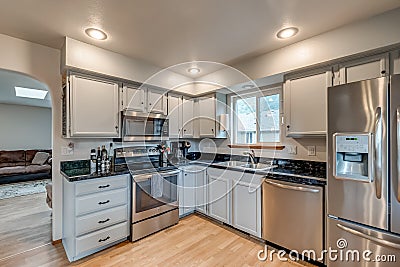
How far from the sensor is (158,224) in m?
2.76

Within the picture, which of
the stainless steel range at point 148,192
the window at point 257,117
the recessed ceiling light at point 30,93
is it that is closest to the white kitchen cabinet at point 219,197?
the stainless steel range at point 148,192

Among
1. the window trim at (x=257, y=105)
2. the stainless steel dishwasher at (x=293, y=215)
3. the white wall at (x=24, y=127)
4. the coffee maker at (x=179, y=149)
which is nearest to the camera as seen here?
the stainless steel dishwasher at (x=293, y=215)

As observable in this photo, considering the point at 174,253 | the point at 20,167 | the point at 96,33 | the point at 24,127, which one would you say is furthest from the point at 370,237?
the point at 24,127

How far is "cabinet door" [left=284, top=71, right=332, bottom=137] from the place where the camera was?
2191 mm

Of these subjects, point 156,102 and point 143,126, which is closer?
point 143,126

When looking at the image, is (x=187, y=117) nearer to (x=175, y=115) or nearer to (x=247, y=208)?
(x=175, y=115)

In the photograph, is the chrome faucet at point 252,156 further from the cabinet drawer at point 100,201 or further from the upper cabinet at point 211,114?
the cabinet drawer at point 100,201

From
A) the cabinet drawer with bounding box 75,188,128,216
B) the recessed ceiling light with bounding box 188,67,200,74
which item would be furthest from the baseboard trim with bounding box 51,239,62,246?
the recessed ceiling light with bounding box 188,67,200,74

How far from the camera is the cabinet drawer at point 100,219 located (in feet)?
7.02

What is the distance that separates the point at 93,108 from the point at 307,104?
2519 millimetres

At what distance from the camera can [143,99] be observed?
2979 millimetres

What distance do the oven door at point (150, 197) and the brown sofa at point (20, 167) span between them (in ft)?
16.9

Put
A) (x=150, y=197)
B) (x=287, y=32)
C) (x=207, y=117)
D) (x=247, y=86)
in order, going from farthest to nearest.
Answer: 1. (x=207, y=117)
2. (x=247, y=86)
3. (x=150, y=197)
4. (x=287, y=32)

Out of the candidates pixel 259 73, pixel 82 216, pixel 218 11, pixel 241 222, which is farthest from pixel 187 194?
pixel 218 11
